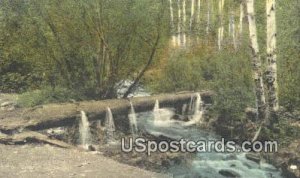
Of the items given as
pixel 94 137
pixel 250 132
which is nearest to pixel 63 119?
pixel 94 137

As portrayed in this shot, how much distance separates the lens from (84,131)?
1195 centimetres

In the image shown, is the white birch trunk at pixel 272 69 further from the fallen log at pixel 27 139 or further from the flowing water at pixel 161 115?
the fallen log at pixel 27 139

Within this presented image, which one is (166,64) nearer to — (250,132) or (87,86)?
(87,86)

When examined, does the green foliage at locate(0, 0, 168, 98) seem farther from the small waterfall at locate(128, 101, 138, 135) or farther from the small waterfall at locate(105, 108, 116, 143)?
the small waterfall at locate(105, 108, 116, 143)

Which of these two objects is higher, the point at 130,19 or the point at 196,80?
the point at 130,19

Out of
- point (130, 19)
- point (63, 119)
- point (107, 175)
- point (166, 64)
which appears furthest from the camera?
point (166, 64)

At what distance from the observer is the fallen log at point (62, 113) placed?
1122 centimetres

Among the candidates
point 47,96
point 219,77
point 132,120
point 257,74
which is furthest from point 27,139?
point 219,77

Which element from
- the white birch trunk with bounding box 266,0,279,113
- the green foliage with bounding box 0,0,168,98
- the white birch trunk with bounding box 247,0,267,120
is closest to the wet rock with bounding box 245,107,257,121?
the white birch trunk with bounding box 247,0,267,120

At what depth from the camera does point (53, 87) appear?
45.3 feet

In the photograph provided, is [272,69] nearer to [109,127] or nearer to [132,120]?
[132,120]

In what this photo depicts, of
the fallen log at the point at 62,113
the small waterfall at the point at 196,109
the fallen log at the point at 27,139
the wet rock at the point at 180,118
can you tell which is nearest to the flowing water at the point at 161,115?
the wet rock at the point at 180,118

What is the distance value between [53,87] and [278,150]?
6.80 m

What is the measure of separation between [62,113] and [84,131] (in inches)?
29.0
